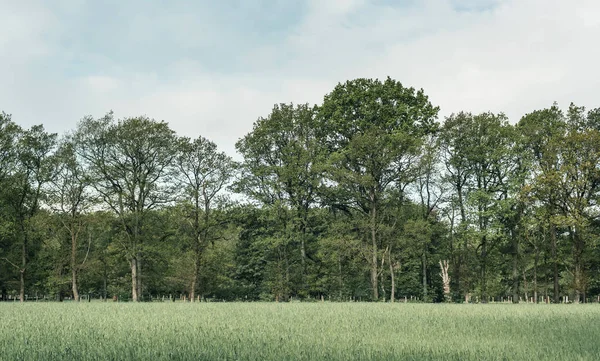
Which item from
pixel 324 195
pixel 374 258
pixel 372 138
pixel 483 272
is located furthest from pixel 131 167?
pixel 483 272

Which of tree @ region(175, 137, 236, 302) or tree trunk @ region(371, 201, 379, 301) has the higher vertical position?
tree @ region(175, 137, 236, 302)

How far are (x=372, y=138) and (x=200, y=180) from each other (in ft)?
64.0

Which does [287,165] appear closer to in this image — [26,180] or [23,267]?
[26,180]

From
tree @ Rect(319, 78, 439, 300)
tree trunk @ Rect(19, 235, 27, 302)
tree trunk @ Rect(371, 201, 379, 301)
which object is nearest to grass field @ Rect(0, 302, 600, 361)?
tree trunk @ Rect(371, 201, 379, 301)

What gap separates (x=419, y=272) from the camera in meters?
58.7

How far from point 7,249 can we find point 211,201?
80.7 ft

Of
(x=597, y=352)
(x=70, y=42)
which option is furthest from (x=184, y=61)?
(x=597, y=352)

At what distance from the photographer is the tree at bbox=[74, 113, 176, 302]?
158 ft

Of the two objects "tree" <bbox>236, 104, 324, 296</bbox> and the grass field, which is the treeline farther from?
the grass field

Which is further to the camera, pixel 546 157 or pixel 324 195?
pixel 324 195

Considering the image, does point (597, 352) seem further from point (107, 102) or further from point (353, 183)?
point (107, 102)

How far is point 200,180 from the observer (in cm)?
5253

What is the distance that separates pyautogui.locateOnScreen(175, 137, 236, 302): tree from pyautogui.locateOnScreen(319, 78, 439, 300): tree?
38.5 ft

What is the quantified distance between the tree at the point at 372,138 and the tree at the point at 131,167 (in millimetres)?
17039
